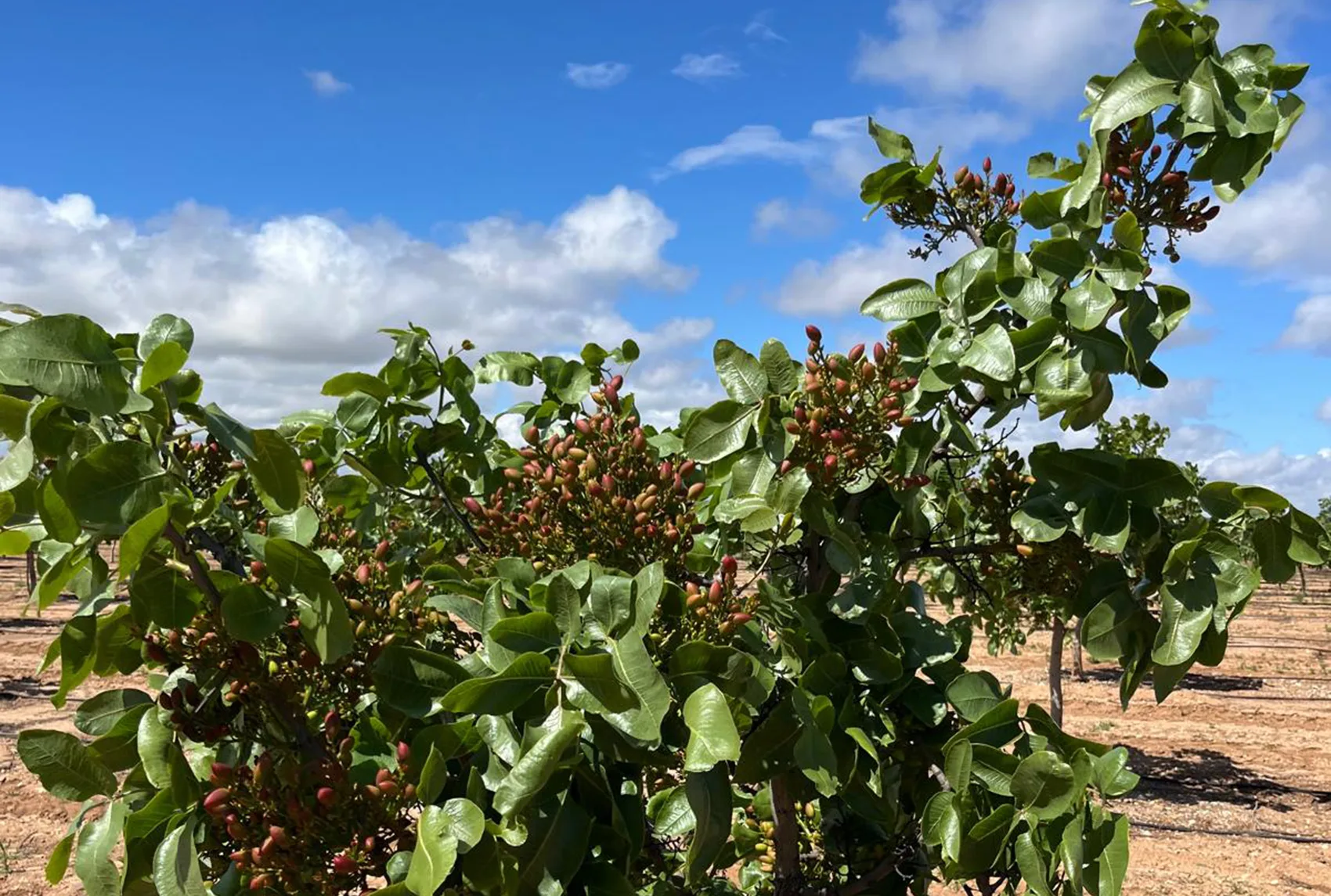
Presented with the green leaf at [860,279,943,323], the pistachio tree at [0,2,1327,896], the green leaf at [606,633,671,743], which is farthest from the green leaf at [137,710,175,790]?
the green leaf at [860,279,943,323]

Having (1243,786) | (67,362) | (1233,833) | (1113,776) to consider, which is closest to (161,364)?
(67,362)

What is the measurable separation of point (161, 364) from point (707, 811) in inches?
37.9

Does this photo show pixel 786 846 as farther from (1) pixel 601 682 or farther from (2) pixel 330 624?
(2) pixel 330 624

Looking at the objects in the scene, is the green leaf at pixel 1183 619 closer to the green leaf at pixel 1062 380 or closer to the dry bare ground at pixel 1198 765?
the green leaf at pixel 1062 380

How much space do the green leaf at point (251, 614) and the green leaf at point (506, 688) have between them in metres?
0.27

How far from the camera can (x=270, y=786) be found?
152cm

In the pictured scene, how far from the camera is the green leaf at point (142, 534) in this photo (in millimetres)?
1205

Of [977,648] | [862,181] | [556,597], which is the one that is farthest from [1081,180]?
[977,648]

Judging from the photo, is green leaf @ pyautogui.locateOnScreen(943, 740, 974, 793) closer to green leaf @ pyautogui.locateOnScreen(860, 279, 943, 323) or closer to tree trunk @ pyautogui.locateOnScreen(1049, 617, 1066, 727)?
green leaf @ pyautogui.locateOnScreen(860, 279, 943, 323)

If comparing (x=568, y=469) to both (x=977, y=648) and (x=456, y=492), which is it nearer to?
(x=456, y=492)

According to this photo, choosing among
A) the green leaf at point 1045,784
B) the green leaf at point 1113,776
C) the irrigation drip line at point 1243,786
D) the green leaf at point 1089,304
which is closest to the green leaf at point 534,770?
the green leaf at point 1045,784

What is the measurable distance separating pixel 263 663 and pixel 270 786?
18cm

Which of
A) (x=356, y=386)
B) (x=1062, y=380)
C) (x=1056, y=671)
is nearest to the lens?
(x=1062, y=380)

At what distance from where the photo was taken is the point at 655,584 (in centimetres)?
148
